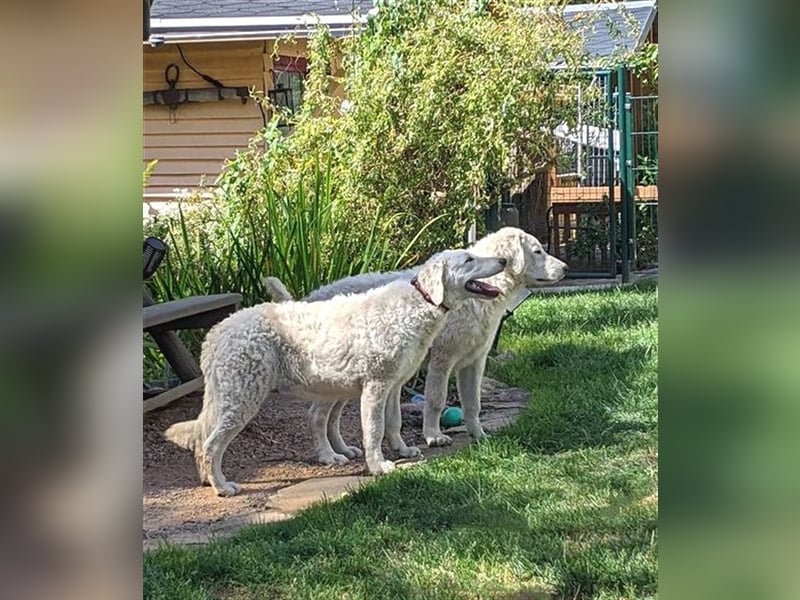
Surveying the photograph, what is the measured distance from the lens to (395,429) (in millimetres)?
5824

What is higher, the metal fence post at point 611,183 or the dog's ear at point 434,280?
the metal fence post at point 611,183

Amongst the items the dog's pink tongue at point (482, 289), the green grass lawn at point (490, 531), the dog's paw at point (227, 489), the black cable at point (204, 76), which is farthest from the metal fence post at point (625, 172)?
the dog's paw at point (227, 489)

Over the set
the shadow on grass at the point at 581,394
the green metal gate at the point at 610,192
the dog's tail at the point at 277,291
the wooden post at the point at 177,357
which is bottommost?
the shadow on grass at the point at 581,394

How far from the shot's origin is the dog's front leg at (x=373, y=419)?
533 centimetres

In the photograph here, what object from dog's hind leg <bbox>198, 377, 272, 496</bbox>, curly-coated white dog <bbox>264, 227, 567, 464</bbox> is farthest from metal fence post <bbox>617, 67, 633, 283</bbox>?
dog's hind leg <bbox>198, 377, 272, 496</bbox>

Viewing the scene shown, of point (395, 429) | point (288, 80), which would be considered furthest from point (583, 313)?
point (288, 80)

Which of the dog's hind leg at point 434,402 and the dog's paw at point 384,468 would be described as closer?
the dog's paw at point 384,468

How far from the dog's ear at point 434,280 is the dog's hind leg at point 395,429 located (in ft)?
2.17

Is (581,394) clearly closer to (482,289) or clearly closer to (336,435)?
(482,289)

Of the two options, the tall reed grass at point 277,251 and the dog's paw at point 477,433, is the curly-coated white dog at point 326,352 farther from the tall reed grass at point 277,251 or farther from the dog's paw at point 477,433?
the tall reed grass at point 277,251
